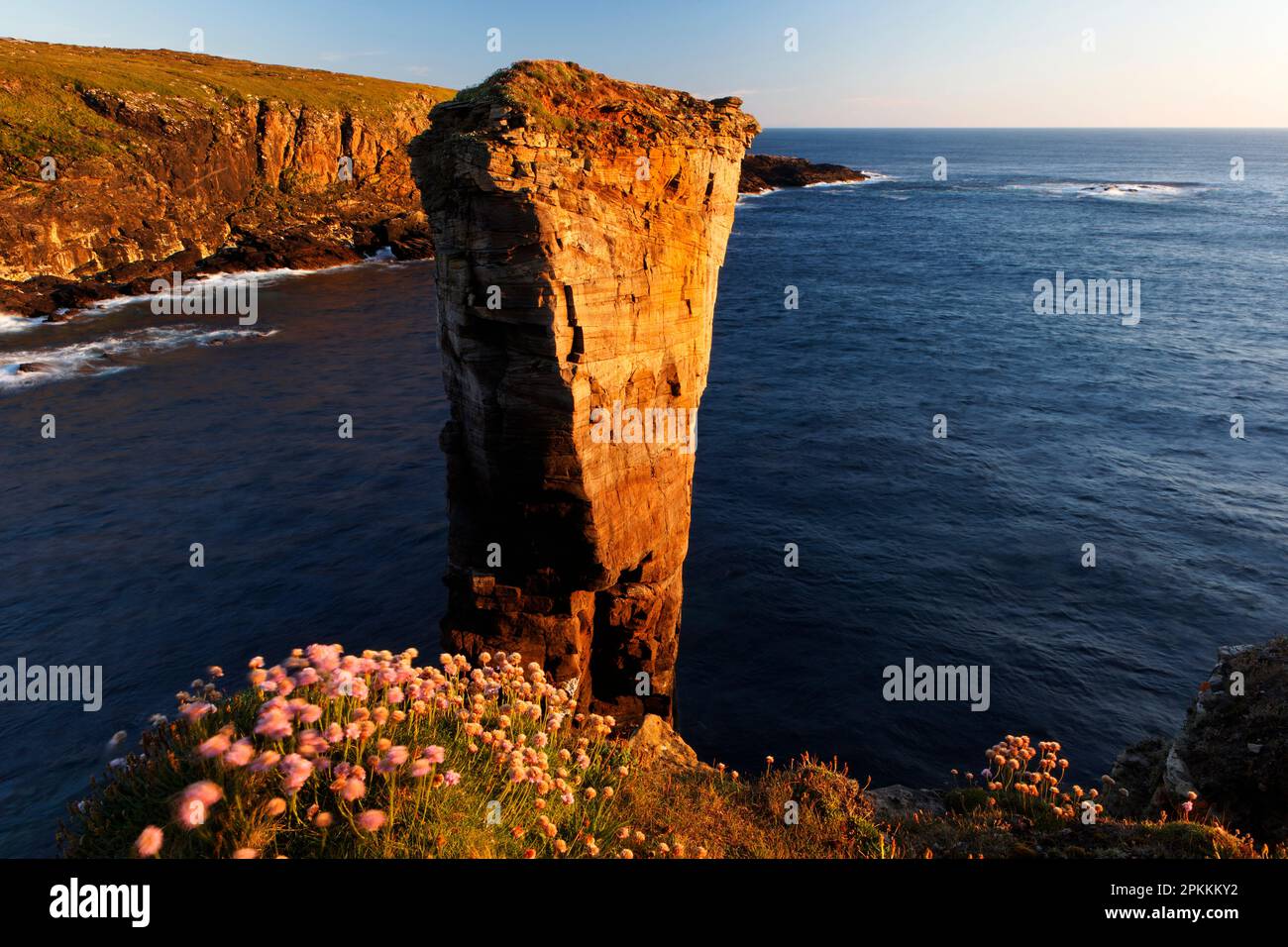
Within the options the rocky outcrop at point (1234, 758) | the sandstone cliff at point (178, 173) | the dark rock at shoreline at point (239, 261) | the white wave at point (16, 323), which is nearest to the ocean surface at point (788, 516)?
the white wave at point (16, 323)

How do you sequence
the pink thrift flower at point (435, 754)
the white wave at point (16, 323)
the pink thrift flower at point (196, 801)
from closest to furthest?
1. the pink thrift flower at point (196, 801)
2. the pink thrift flower at point (435, 754)
3. the white wave at point (16, 323)

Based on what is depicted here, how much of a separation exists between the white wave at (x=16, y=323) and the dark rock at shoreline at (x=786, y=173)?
106170 millimetres

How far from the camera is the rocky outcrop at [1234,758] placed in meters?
9.02

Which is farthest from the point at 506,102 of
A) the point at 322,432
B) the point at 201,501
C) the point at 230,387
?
the point at 230,387

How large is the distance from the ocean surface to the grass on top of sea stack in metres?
11.2

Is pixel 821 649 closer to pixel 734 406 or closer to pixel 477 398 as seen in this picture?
pixel 477 398

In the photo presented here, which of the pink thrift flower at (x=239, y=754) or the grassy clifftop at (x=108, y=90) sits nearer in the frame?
the pink thrift flower at (x=239, y=754)

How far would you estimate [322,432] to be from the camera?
32.7 m

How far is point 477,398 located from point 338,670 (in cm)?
819

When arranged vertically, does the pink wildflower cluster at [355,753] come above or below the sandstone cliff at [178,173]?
below

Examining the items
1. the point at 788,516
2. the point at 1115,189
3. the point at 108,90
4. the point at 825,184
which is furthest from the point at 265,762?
the point at 1115,189

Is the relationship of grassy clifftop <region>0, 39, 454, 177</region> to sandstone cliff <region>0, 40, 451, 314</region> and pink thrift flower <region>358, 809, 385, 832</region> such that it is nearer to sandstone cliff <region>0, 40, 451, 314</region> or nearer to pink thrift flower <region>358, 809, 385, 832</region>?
sandstone cliff <region>0, 40, 451, 314</region>

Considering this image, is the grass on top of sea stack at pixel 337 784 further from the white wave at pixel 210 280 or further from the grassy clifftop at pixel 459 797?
the white wave at pixel 210 280

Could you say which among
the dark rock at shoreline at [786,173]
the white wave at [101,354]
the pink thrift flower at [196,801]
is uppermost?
the dark rock at shoreline at [786,173]
